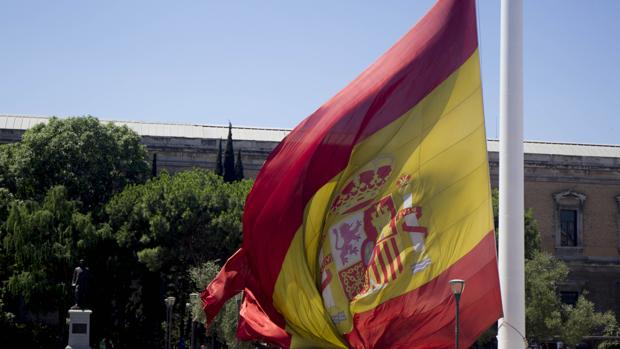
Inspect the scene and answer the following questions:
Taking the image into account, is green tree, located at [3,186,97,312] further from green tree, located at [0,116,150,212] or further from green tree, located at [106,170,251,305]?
green tree, located at [0,116,150,212]

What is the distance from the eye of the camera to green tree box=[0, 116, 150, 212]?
52375 mm

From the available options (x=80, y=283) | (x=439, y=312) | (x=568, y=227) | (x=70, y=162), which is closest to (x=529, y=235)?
(x=568, y=227)

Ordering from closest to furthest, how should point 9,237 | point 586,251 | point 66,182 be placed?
point 9,237
point 66,182
point 586,251

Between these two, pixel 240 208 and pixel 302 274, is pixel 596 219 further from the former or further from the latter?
pixel 302 274

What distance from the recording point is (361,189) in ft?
60.3

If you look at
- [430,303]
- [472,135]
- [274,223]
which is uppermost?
[472,135]

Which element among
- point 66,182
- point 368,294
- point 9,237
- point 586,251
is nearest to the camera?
point 368,294

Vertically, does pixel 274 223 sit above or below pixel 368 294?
above

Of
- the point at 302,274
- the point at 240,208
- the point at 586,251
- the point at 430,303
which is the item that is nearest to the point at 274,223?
the point at 302,274

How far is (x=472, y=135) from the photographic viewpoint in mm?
18156

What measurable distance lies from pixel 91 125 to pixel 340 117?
36.7 m

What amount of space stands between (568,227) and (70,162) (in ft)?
111

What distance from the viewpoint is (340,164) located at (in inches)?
720

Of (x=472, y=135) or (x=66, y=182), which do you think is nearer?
(x=472, y=135)
